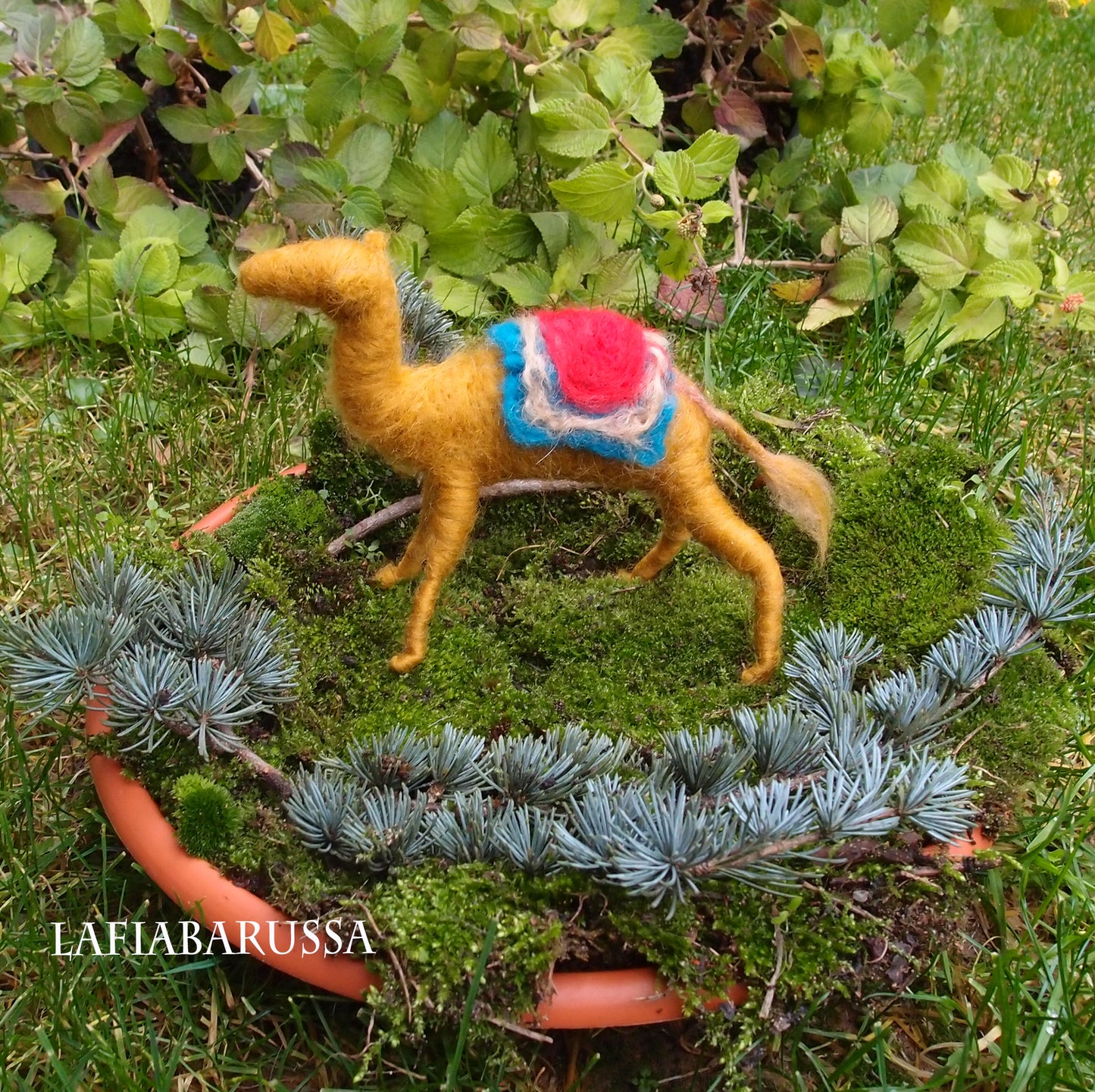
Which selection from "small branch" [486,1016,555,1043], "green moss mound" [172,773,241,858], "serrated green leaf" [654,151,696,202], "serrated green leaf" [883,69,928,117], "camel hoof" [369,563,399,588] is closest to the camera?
"small branch" [486,1016,555,1043]

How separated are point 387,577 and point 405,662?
0.14 m

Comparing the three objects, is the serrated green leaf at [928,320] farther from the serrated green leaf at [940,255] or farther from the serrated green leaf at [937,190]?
the serrated green leaf at [937,190]

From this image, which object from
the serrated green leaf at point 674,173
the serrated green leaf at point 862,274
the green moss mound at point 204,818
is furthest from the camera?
the serrated green leaf at point 862,274

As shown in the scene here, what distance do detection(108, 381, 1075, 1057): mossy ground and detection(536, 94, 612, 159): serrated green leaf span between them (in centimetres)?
47

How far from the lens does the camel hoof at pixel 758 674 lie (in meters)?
1.17

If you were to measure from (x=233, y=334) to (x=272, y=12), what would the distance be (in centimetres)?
54

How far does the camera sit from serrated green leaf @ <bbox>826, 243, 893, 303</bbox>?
1.86 meters

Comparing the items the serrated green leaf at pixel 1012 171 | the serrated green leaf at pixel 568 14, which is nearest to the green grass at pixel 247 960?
the serrated green leaf at pixel 1012 171

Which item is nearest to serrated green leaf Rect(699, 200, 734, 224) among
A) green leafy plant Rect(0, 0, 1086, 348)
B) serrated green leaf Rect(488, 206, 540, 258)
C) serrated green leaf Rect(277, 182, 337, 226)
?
green leafy plant Rect(0, 0, 1086, 348)

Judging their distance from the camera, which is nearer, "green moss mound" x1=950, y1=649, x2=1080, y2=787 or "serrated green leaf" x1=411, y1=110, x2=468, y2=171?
"green moss mound" x1=950, y1=649, x2=1080, y2=787

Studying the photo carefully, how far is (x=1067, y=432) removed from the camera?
1793mm

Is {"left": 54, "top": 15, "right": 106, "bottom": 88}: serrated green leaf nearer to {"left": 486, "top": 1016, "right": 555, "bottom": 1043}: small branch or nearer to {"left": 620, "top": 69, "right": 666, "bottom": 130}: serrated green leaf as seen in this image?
{"left": 620, "top": 69, "right": 666, "bottom": 130}: serrated green leaf

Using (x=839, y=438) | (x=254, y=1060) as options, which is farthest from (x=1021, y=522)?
(x=254, y=1060)

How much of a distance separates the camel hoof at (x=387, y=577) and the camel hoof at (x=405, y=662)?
119 millimetres
